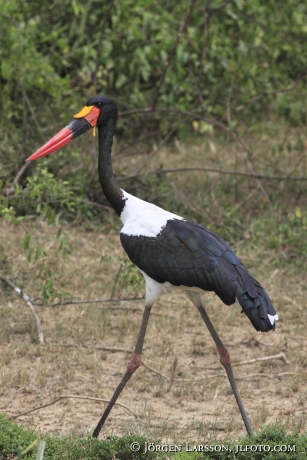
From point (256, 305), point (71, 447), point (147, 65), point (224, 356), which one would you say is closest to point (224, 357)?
point (224, 356)

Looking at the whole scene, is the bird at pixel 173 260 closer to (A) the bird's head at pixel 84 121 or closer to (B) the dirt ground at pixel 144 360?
(A) the bird's head at pixel 84 121

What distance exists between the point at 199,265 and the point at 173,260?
16 centimetres

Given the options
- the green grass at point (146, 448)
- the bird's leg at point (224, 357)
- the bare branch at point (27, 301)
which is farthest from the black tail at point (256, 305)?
the bare branch at point (27, 301)

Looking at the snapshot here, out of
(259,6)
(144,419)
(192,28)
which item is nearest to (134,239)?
(144,419)

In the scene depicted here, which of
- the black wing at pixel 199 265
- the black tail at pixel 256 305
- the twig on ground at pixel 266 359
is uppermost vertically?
the black wing at pixel 199 265

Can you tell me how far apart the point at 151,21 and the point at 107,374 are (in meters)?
5.20

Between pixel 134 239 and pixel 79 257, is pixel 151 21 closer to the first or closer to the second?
pixel 79 257

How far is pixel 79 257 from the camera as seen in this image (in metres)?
7.70

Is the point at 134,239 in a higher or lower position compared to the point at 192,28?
lower

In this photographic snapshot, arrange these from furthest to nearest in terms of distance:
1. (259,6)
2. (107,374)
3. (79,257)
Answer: (259,6) < (79,257) < (107,374)

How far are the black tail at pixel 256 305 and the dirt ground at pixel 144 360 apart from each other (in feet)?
2.34

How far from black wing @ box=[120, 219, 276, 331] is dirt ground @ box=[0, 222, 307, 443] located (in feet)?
2.59

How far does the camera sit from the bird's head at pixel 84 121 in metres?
5.29

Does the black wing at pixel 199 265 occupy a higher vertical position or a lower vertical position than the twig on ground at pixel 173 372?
higher
